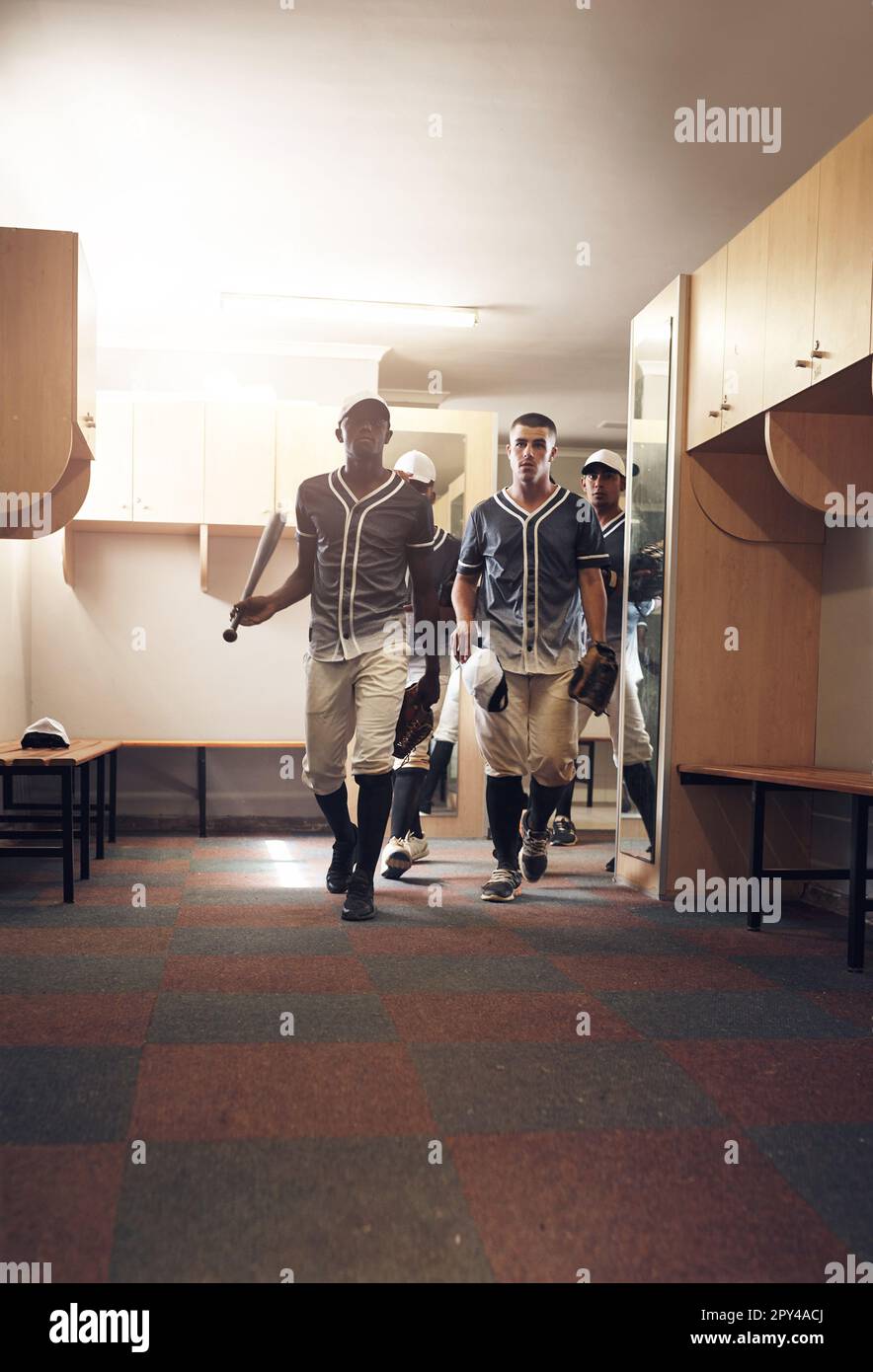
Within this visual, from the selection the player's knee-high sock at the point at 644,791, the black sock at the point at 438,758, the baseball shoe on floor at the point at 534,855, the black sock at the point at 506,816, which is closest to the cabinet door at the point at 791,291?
the player's knee-high sock at the point at 644,791

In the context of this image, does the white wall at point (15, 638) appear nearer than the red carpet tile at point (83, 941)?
No

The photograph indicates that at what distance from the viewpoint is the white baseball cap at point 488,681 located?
169 inches

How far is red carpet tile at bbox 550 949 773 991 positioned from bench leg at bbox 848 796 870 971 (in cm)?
31

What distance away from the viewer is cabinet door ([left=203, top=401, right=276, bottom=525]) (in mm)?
6203

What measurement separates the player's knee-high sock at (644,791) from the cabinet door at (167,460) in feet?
9.58

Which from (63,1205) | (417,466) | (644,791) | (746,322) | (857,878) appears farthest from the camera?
(417,466)

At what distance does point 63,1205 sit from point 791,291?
9.84 ft

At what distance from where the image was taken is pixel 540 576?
4.38m

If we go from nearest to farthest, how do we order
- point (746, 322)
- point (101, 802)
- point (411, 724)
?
point (746, 322) → point (411, 724) → point (101, 802)

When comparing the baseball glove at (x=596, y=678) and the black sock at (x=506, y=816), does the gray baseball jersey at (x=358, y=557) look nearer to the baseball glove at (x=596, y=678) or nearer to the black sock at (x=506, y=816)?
the baseball glove at (x=596, y=678)

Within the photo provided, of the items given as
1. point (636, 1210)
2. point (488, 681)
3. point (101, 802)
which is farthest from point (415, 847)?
point (636, 1210)

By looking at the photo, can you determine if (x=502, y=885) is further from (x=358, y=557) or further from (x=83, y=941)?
(x=83, y=941)
